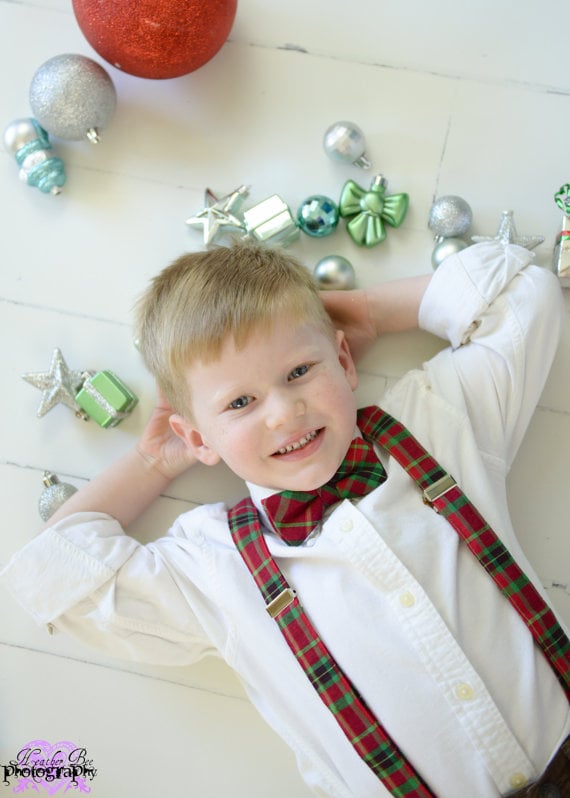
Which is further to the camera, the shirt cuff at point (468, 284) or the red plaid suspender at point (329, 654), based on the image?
the shirt cuff at point (468, 284)

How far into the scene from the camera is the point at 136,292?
4.31 feet

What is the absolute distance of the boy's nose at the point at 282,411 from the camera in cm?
101

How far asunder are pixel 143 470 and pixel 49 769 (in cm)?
50

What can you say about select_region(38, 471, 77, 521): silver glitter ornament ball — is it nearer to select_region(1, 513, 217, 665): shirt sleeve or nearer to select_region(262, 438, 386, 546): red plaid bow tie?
select_region(1, 513, 217, 665): shirt sleeve

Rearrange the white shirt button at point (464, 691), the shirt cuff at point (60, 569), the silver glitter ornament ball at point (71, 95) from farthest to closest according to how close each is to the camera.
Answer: the silver glitter ornament ball at point (71, 95) < the shirt cuff at point (60, 569) < the white shirt button at point (464, 691)

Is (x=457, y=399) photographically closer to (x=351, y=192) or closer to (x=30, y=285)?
(x=351, y=192)

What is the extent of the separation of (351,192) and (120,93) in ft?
1.44

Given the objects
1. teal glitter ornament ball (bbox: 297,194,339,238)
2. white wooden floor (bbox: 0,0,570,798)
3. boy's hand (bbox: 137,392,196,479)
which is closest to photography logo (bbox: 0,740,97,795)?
white wooden floor (bbox: 0,0,570,798)

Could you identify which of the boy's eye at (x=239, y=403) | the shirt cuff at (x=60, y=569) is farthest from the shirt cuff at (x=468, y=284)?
the shirt cuff at (x=60, y=569)

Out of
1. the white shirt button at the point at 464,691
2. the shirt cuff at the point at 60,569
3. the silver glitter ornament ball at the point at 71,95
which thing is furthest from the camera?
the silver glitter ornament ball at the point at 71,95

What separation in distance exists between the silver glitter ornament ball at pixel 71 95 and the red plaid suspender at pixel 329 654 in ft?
2.27

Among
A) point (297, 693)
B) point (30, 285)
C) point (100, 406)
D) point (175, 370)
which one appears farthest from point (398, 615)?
point (30, 285)

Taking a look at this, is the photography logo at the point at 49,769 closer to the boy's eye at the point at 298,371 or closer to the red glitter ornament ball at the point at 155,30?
the boy's eye at the point at 298,371

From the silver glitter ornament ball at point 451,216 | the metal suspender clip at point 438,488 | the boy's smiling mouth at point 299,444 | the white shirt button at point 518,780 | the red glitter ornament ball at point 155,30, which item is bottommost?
the white shirt button at point 518,780
